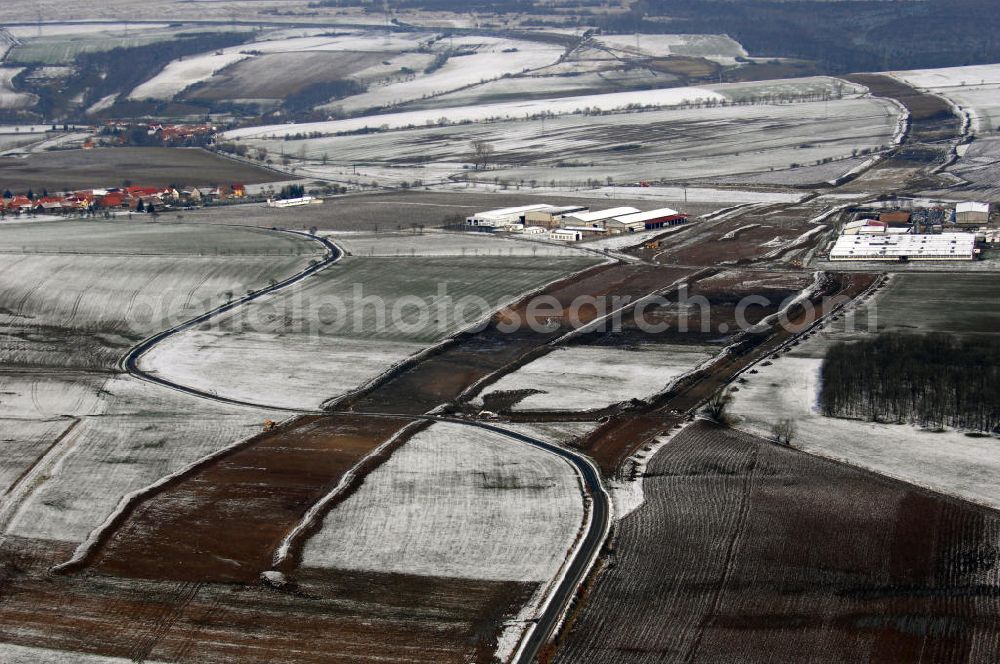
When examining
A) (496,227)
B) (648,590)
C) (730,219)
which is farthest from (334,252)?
(648,590)

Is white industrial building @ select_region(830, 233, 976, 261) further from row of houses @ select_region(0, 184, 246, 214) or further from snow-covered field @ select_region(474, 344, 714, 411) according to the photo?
row of houses @ select_region(0, 184, 246, 214)

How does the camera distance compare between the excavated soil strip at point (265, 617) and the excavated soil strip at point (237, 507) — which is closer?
the excavated soil strip at point (265, 617)

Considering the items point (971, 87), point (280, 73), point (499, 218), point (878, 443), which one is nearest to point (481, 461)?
point (878, 443)

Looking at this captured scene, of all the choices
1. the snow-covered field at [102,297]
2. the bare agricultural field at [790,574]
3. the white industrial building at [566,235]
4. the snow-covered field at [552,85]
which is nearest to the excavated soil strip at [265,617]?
the bare agricultural field at [790,574]

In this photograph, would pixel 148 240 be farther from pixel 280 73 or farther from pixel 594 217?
pixel 280 73

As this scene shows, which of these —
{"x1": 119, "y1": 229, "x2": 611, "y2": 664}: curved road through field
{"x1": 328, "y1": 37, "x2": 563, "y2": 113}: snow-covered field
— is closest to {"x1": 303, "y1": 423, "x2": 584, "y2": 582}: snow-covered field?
{"x1": 119, "y1": 229, "x2": 611, "y2": 664}: curved road through field

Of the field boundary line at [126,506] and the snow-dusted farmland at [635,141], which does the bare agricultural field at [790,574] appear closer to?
the field boundary line at [126,506]
